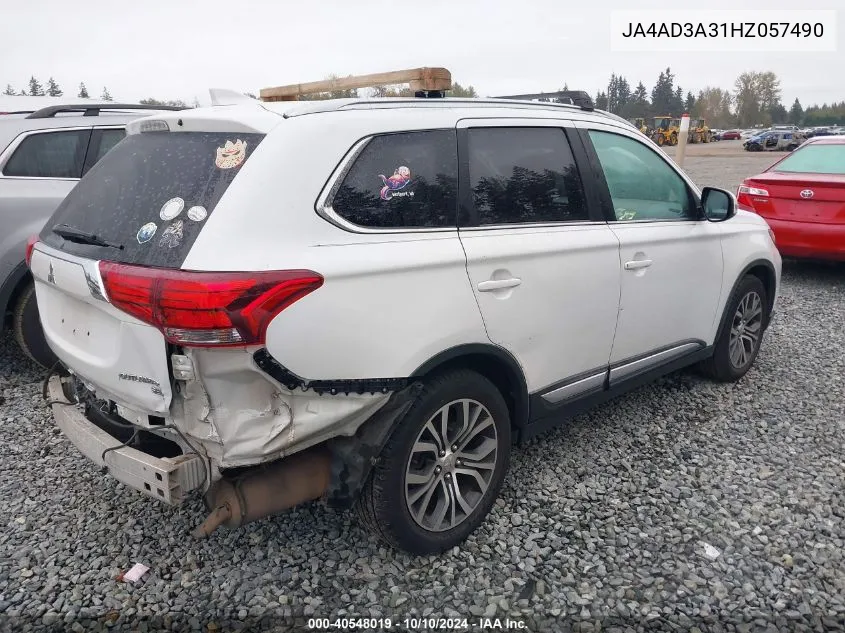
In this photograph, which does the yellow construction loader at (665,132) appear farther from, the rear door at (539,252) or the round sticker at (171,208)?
the round sticker at (171,208)

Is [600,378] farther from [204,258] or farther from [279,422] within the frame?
[204,258]

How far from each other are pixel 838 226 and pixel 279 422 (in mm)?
6894

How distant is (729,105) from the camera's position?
95.6 m

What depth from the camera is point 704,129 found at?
173 feet

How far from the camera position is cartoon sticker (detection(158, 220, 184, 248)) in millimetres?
2301

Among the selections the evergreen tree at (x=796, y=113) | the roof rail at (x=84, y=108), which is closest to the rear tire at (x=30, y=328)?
the roof rail at (x=84, y=108)

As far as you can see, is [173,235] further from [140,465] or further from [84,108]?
[84,108]

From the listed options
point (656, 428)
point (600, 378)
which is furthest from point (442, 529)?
point (656, 428)

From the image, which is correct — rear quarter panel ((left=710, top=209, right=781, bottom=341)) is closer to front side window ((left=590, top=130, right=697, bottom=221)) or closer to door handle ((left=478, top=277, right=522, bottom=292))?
front side window ((left=590, top=130, right=697, bottom=221))

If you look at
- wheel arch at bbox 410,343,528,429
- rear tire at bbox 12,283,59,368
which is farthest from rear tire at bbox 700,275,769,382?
rear tire at bbox 12,283,59,368

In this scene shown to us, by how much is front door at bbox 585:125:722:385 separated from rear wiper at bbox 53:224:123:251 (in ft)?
7.85

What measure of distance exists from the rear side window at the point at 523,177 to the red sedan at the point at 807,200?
201 inches

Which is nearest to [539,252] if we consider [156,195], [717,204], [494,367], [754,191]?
[494,367]

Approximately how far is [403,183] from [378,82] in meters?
0.97
